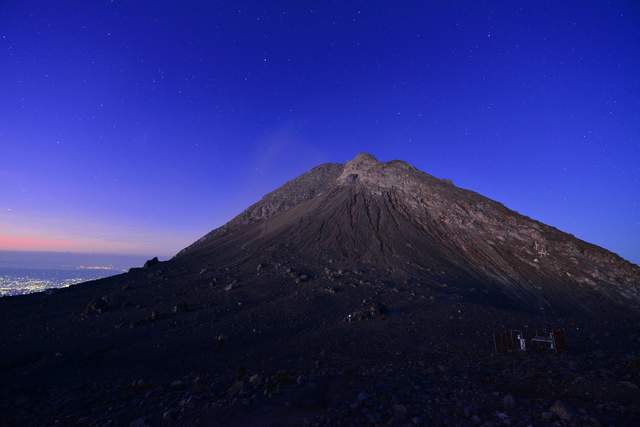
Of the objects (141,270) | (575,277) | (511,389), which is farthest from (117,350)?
(575,277)

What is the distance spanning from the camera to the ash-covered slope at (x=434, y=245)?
3328cm

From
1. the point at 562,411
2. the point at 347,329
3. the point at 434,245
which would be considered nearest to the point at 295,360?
the point at 347,329

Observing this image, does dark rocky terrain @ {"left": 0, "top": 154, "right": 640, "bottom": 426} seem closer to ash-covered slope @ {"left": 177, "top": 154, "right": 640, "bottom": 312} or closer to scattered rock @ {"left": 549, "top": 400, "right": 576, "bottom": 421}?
scattered rock @ {"left": 549, "top": 400, "right": 576, "bottom": 421}

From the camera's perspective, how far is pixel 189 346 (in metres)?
17.0

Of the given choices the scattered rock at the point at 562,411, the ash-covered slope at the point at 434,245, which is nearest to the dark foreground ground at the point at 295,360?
the scattered rock at the point at 562,411

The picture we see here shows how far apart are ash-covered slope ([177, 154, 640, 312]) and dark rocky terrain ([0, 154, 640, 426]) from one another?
25cm

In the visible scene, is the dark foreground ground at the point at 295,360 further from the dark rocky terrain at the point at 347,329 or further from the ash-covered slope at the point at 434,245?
the ash-covered slope at the point at 434,245

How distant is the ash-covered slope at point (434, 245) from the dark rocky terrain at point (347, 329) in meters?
0.25

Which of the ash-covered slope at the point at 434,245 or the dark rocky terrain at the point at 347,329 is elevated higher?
the ash-covered slope at the point at 434,245

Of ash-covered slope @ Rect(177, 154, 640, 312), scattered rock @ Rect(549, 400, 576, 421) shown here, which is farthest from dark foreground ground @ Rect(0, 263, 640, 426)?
ash-covered slope @ Rect(177, 154, 640, 312)

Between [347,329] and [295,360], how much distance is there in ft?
15.7

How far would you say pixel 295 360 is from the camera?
14.2 meters

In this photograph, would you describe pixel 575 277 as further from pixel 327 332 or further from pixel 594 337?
pixel 327 332

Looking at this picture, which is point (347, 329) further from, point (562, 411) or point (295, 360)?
point (562, 411)
